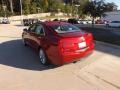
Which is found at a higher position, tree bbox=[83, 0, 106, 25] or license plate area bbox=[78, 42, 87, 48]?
tree bbox=[83, 0, 106, 25]

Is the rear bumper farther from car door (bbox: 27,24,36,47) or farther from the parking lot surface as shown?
car door (bbox: 27,24,36,47)

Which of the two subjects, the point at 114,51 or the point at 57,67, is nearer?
the point at 57,67

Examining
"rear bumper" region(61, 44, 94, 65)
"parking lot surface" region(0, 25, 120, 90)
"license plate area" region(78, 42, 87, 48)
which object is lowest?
"parking lot surface" region(0, 25, 120, 90)

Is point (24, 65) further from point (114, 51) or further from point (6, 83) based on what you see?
point (114, 51)

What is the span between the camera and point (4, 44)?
14.5m

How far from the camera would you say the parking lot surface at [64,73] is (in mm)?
7150

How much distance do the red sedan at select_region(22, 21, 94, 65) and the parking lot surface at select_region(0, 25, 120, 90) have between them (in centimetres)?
38

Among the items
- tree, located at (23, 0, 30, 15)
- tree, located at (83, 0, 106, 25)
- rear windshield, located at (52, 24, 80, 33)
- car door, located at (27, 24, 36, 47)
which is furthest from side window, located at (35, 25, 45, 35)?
tree, located at (23, 0, 30, 15)

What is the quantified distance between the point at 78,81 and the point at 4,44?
7921mm

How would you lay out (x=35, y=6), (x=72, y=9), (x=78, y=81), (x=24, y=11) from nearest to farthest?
1. (x=78, y=81)
2. (x=24, y=11)
3. (x=35, y=6)
4. (x=72, y=9)

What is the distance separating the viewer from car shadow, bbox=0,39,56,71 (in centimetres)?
948

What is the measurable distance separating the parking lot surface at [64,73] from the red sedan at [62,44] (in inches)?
14.8

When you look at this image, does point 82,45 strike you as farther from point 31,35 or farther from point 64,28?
point 31,35

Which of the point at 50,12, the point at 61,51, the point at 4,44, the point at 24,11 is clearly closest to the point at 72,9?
the point at 50,12
